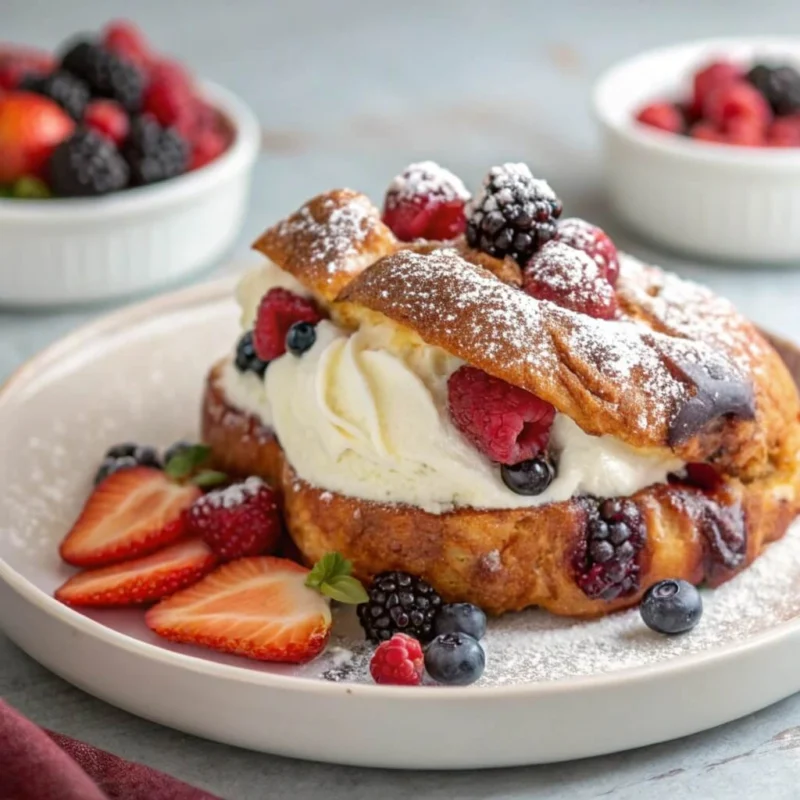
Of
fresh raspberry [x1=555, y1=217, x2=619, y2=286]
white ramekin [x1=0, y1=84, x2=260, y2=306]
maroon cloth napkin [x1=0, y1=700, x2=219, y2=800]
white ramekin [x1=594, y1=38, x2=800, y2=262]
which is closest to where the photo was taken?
maroon cloth napkin [x1=0, y1=700, x2=219, y2=800]

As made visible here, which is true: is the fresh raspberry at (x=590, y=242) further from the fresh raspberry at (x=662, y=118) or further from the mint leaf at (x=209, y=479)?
the fresh raspberry at (x=662, y=118)

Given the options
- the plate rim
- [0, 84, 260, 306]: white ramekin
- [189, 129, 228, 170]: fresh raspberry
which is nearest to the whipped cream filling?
the plate rim

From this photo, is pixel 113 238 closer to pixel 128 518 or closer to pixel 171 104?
pixel 171 104

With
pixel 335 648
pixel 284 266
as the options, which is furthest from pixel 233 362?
pixel 335 648

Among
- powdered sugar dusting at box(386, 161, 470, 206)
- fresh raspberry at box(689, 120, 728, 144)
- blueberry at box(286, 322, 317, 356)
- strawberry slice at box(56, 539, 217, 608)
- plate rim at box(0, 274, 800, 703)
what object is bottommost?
strawberry slice at box(56, 539, 217, 608)

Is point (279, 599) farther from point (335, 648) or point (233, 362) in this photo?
point (233, 362)

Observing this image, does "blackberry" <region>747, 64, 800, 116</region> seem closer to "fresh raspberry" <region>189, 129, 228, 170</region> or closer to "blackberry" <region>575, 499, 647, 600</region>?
"fresh raspberry" <region>189, 129, 228, 170</region>

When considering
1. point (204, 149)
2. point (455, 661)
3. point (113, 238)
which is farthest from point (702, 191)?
point (455, 661)
